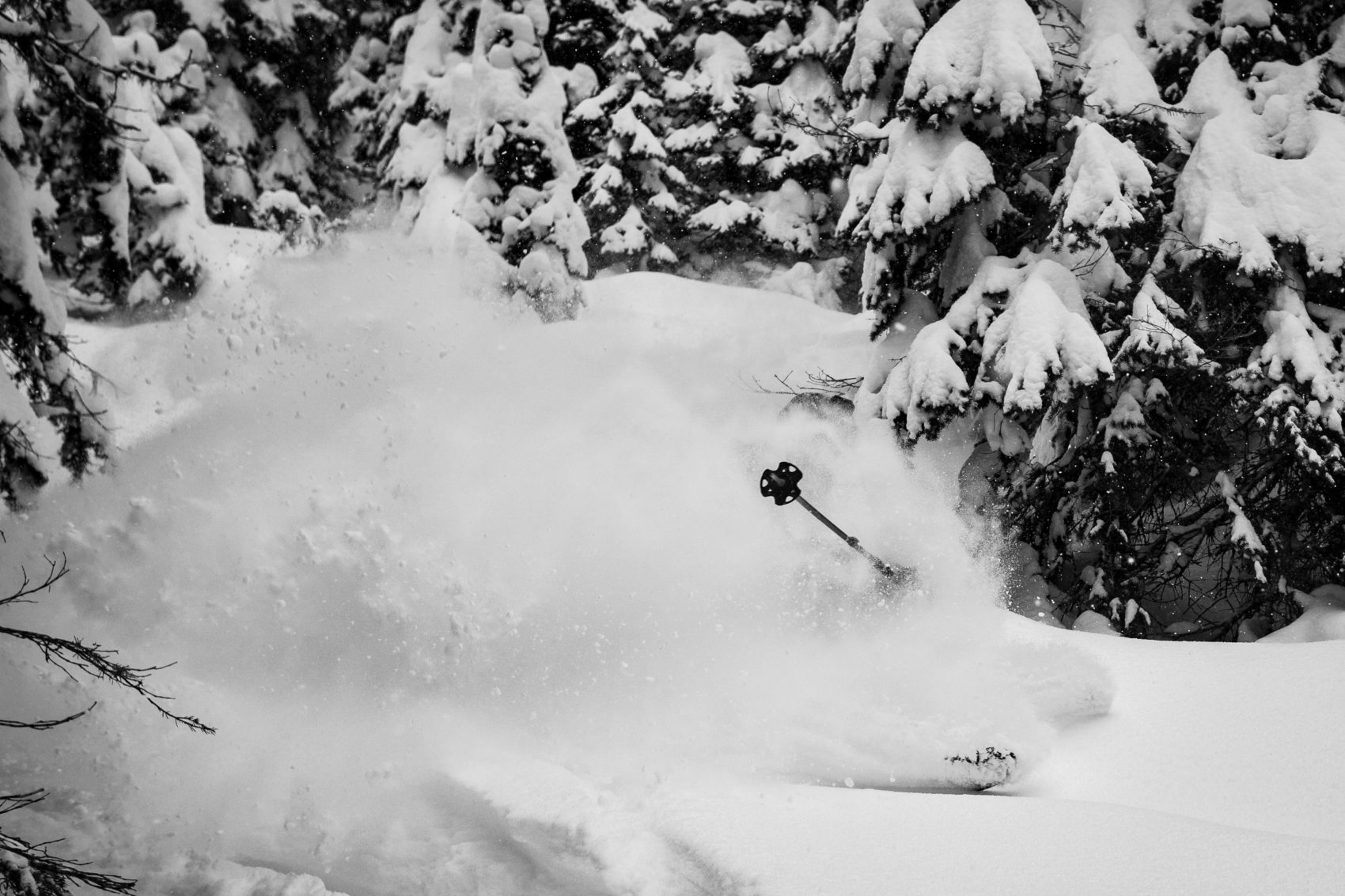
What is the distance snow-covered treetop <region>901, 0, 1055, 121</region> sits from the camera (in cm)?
818

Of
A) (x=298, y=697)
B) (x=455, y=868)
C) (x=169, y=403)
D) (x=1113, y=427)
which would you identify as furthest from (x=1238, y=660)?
(x=169, y=403)

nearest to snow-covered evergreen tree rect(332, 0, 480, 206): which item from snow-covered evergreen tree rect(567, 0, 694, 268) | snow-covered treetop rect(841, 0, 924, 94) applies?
snow-covered evergreen tree rect(567, 0, 694, 268)

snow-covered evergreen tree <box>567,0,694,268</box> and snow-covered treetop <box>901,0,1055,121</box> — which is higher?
snow-covered treetop <box>901,0,1055,121</box>

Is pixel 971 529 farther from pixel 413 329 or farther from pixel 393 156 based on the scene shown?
pixel 393 156

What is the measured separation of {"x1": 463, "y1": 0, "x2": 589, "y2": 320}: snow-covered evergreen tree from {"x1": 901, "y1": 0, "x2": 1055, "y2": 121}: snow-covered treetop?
706 centimetres

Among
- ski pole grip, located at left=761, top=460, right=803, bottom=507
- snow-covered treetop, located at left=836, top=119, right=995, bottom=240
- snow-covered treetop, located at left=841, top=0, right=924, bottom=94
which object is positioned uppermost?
snow-covered treetop, located at left=841, top=0, right=924, bottom=94

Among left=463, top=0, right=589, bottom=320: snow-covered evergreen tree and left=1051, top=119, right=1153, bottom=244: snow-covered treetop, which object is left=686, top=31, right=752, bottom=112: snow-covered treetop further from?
left=1051, top=119, right=1153, bottom=244: snow-covered treetop

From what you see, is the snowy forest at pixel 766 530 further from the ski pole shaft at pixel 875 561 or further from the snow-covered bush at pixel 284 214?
the snow-covered bush at pixel 284 214

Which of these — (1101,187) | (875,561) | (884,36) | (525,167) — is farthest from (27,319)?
(525,167)

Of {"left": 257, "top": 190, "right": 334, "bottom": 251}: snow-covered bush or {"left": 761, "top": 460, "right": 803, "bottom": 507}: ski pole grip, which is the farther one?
{"left": 257, "top": 190, "right": 334, "bottom": 251}: snow-covered bush

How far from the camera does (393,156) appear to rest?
1716cm

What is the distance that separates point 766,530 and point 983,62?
4.93 metres

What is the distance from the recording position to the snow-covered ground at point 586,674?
17.2 ft

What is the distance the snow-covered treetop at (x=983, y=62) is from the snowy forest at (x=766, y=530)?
0.15ft
